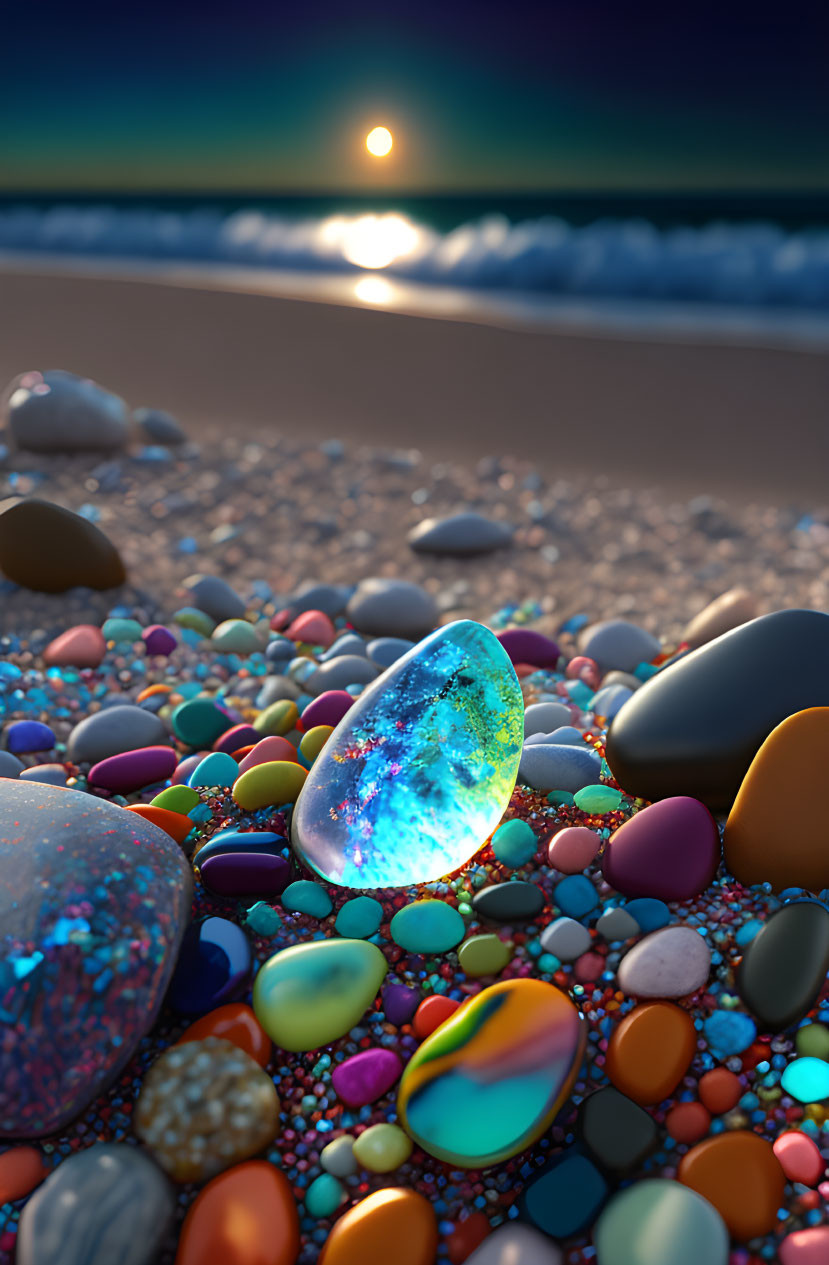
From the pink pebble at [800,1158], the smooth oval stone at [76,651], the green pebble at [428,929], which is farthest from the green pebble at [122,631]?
the pink pebble at [800,1158]

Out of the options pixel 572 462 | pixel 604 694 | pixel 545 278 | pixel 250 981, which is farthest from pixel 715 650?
pixel 545 278

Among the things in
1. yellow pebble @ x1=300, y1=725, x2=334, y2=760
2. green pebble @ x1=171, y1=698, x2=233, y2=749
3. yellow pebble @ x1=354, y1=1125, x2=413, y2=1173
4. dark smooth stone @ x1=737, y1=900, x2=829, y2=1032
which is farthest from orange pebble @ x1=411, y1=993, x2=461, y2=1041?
green pebble @ x1=171, y1=698, x2=233, y2=749

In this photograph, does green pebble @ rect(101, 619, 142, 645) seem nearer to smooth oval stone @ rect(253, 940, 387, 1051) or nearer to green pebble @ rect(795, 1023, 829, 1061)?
smooth oval stone @ rect(253, 940, 387, 1051)

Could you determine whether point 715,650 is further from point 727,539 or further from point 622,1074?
point 727,539

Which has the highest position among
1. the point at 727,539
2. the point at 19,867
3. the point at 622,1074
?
the point at 19,867

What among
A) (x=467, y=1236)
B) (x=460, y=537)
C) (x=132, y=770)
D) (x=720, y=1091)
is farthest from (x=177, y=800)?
(x=460, y=537)

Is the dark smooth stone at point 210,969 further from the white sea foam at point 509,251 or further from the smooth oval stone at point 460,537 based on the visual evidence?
the white sea foam at point 509,251
